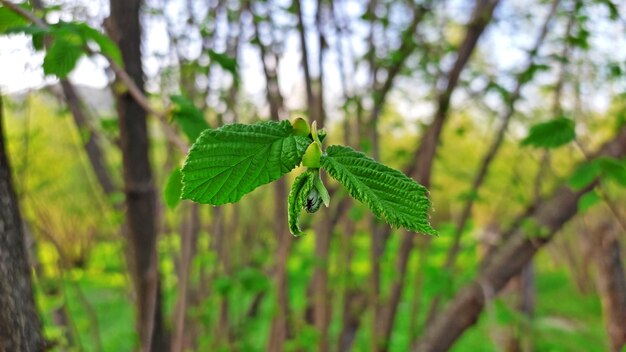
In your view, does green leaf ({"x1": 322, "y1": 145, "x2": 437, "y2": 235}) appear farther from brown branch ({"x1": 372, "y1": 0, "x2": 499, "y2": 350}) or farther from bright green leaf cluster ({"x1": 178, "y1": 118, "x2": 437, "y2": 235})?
brown branch ({"x1": 372, "y1": 0, "x2": 499, "y2": 350})

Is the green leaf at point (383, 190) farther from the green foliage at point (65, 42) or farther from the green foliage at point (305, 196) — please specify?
the green foliage at point (65, 42)

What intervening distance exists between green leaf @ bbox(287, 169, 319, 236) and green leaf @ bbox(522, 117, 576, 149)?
0.94 metres

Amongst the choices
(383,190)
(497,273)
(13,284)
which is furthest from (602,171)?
(13,284)

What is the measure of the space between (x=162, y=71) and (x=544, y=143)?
165cm

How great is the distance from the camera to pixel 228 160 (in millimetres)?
558

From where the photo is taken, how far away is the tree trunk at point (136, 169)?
1585 mm

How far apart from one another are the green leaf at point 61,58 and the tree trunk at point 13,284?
138mm

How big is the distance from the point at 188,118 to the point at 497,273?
4.92 feet

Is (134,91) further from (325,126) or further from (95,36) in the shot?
(325,126)

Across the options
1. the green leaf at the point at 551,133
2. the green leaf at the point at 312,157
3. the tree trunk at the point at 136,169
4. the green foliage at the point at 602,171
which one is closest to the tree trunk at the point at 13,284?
the green leaf at the point at 312,157

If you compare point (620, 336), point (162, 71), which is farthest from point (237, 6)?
point (620, 336)

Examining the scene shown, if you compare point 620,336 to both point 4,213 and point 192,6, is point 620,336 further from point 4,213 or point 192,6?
point 4,213

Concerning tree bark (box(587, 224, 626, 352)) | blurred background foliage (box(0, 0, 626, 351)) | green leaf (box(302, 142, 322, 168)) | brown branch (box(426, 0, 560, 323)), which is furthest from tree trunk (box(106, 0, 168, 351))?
tree bark (box(587, 224, 626, 352))

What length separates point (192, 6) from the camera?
106 inches
